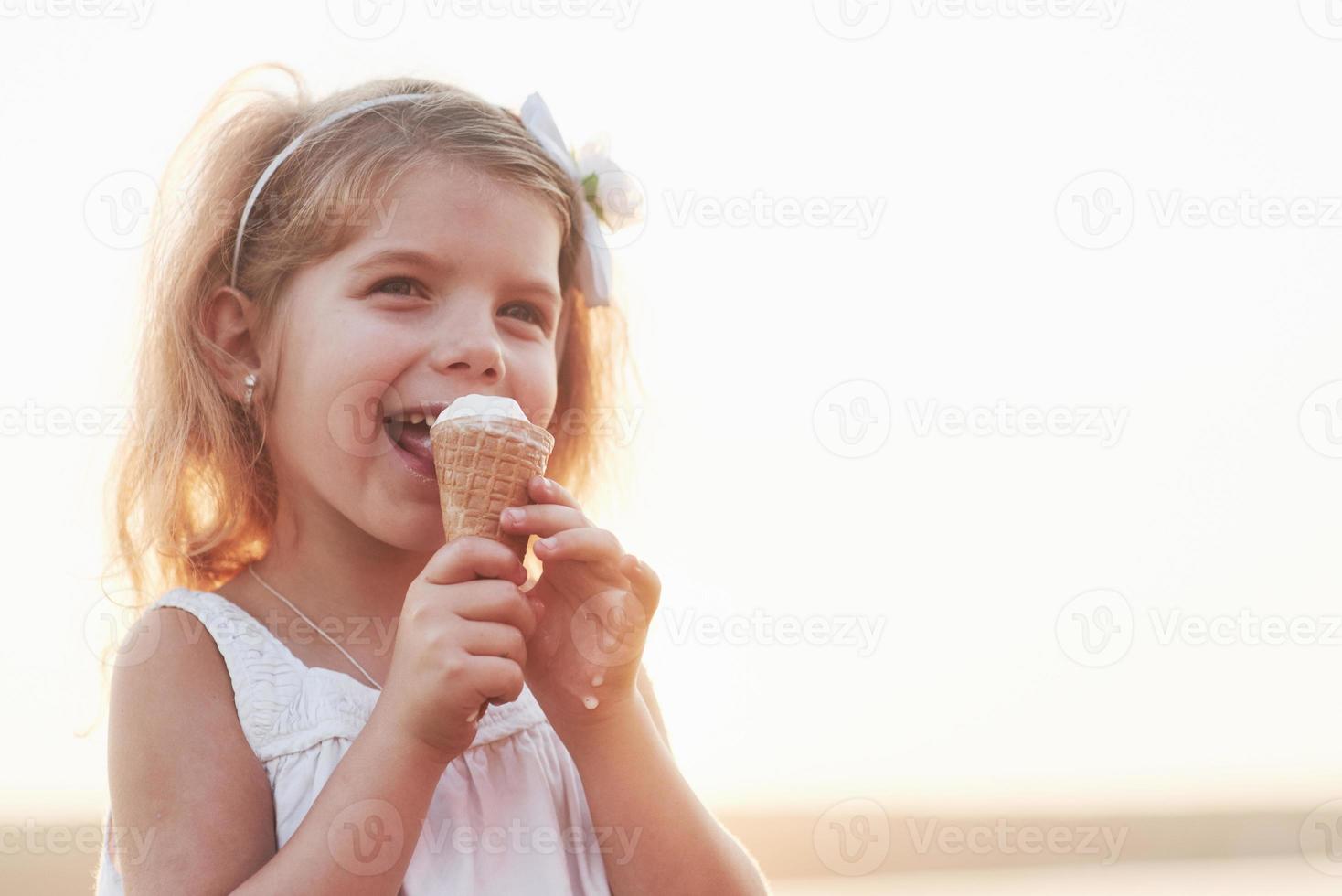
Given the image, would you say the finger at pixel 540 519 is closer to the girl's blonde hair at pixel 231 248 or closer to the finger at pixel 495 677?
the finger at pixel 495 677

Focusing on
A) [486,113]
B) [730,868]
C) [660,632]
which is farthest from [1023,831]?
[486,113]

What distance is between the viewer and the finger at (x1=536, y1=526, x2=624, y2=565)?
1517mm

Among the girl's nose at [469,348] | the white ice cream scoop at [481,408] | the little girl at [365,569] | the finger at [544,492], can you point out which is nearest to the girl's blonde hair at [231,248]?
the little girl at [365,569]

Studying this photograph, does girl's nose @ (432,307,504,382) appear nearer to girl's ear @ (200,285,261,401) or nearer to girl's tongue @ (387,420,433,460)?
girl's tongue @ (387,420,433,460)

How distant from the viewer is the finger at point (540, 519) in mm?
1520

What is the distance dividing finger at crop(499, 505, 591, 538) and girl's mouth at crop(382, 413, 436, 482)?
0.23m

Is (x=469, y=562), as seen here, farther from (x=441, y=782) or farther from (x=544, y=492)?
(x=441, y=782)

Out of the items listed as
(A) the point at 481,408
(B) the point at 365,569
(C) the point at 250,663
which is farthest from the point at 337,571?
(A) the point at 481,408

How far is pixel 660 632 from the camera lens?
91.2 inches

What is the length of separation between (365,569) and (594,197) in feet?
2.78

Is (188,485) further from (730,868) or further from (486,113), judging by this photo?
(730,868)

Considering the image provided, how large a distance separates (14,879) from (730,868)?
178 inches

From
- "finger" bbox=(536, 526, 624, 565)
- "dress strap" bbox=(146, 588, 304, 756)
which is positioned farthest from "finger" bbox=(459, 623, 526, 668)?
"dress strap" bbox=(146, 588, 304, 756)

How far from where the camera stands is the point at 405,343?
1.69 m
